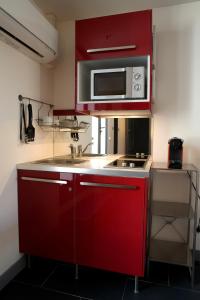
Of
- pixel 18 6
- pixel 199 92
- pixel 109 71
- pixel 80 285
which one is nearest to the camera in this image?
pixel 18 6

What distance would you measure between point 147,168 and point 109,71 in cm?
85

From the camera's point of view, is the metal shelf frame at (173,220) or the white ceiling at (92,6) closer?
the metal shelf frame at (173,220)

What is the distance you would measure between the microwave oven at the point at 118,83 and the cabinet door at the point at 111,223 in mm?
687

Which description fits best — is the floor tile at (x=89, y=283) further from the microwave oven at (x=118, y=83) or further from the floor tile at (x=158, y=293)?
the microwave oven at (x=118, y=83)

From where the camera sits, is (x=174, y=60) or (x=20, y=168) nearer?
(x=20, y=168)

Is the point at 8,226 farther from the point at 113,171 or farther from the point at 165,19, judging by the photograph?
the point at 165,19

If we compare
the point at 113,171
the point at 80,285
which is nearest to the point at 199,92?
the point at 113,171

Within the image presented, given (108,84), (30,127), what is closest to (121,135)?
(108,84)

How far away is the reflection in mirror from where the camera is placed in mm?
2133

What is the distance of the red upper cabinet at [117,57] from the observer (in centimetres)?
171

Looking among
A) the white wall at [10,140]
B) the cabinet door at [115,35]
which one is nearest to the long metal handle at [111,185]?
the white wall at [10,140]

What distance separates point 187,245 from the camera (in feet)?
6.55

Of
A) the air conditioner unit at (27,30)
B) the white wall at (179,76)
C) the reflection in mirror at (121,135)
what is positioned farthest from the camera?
the reflection in mirror at (121,135)

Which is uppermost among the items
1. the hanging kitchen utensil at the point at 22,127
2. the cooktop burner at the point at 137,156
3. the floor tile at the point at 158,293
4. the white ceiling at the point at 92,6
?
the white ceiling at the point at 92,6
